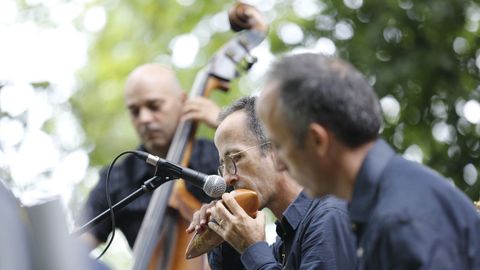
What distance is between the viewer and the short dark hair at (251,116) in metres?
3.75

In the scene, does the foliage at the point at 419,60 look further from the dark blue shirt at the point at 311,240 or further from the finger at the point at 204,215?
the finger at the point at 204,215

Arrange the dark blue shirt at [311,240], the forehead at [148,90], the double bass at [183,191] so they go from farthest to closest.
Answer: the forehead at [148,90]
the double bass at [183,191]
the dark blue shirt at [311,240]

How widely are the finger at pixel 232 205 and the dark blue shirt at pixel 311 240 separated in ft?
0.39

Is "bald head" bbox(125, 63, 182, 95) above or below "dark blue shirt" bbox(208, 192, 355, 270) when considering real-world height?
below

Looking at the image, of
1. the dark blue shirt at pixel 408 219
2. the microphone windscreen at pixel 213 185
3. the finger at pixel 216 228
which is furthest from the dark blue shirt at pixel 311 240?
the dark blue shirt at pixel 408 219

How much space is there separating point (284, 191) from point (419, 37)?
3109 mm

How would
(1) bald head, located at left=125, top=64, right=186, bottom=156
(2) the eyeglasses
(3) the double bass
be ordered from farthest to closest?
(1) bald head, located at left=125, top=64, right=186, bottom=156, (3) the double bass, (2) the eyeglasses

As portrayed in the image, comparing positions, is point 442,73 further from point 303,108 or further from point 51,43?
point 51,43

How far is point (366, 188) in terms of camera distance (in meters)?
2.44

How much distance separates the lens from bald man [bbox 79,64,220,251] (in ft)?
17.9

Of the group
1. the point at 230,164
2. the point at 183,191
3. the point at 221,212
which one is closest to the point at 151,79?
the point at 183,191

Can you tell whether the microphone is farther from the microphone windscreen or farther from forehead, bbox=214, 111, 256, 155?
forehead, bbox=214, 111, 256, 155

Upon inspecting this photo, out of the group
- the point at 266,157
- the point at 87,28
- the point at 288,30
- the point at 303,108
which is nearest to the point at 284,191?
the point at 266,157

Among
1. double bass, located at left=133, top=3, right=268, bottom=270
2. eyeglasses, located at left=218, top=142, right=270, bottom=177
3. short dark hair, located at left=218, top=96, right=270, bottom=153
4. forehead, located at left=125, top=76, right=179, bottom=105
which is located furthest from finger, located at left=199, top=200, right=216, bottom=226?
forehead, located at left=125, top=76, right=179, bottom=105
